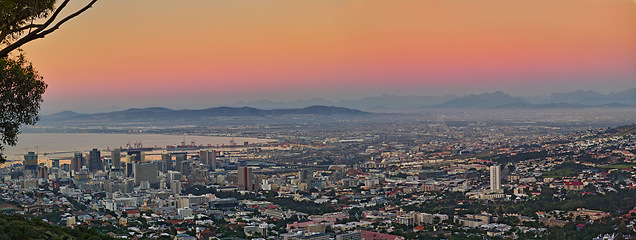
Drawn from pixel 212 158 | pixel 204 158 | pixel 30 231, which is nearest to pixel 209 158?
pixel 212 158

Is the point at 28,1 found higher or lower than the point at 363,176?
higher

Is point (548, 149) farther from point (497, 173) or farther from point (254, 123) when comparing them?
point (254, 123)

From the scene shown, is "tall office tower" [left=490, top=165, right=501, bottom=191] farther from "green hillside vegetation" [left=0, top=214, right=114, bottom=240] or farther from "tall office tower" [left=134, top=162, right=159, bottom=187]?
"green hillside vegetation" [left=0, top=214, right=114, bottom=240]

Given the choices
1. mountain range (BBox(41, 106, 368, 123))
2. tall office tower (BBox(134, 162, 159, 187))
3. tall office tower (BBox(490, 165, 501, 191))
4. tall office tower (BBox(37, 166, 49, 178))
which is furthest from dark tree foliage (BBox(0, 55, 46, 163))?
mountain range (BBox(41, 106, 368, 123))

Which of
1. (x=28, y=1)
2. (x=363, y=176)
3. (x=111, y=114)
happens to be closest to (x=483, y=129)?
(x=363, y=176)

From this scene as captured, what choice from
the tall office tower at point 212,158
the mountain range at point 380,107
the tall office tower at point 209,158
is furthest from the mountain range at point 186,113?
the tall office tower at point 212,158
